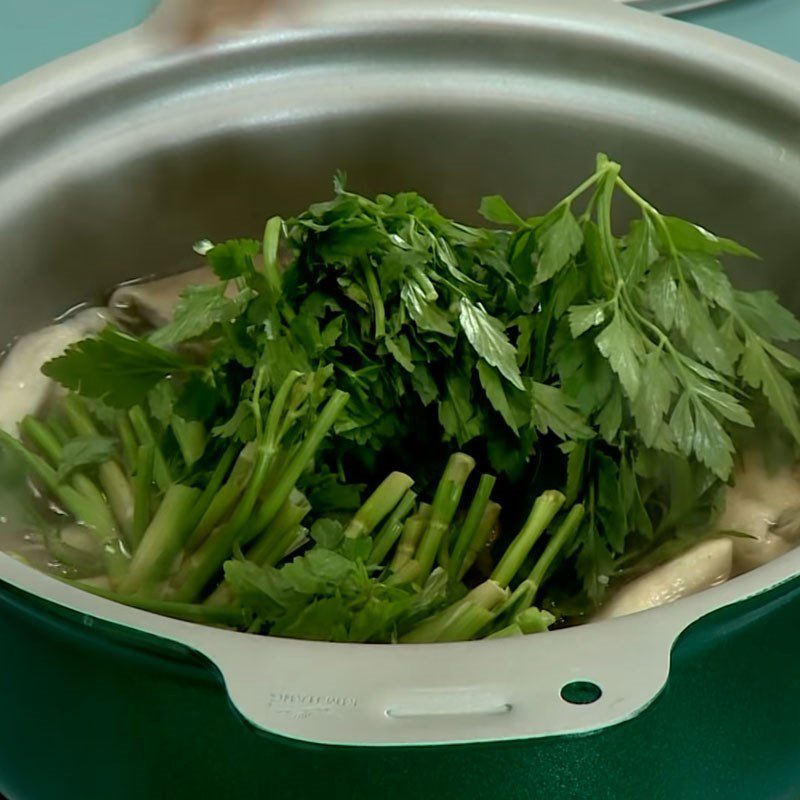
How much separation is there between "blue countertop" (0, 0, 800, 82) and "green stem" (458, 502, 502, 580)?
1.94 ft

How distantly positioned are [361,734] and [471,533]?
28 centimetres

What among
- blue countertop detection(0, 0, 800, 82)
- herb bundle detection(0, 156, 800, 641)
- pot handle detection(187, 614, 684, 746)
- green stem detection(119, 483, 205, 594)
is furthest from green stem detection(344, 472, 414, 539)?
blue countertop detection(0, 0, 800, 82)

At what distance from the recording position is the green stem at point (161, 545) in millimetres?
736

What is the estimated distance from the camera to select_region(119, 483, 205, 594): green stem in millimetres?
736

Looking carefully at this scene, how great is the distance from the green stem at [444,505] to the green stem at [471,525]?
11mm

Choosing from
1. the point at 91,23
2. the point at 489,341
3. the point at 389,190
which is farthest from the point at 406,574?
the point at 91,23

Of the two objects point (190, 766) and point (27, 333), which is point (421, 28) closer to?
point (27, 333)

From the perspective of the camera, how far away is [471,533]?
0.76m

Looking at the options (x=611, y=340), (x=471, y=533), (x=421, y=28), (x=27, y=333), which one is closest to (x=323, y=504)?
(x=471, y=533)

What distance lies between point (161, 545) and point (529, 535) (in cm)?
23

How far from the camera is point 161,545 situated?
2.43ft

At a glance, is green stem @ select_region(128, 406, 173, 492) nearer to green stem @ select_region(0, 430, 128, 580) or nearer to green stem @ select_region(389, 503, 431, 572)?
green stem @ select_region(0, 430, 128, 580)

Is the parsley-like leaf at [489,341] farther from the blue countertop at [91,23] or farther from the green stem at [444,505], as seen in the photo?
the blue countertop at [91,23]

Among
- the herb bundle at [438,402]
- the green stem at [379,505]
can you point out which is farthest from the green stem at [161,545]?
the green stem at [379,505]
